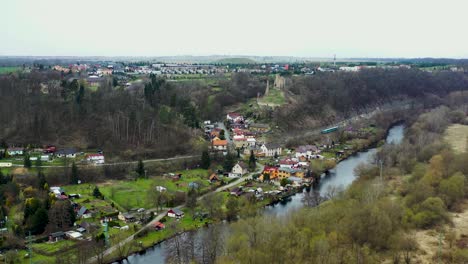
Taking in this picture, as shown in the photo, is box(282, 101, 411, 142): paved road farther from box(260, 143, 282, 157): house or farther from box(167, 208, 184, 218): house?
box(167, 208, 184, 218): house

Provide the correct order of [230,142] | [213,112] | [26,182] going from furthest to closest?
[213,112]
[230,142]
[26,182]

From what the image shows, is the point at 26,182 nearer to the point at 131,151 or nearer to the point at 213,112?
the point at 131,151

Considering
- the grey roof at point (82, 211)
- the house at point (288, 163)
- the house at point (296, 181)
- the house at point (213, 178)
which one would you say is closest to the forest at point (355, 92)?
the house at point (288, 163)

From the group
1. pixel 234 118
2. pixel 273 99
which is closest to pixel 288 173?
pixel 234 118

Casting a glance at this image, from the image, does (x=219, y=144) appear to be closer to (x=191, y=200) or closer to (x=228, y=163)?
(x=228, y=163)

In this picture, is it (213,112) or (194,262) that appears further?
(213,112)

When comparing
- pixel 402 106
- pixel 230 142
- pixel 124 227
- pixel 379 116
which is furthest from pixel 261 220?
pixel 402 106
